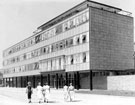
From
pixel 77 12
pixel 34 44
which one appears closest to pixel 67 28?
pixel 77 12

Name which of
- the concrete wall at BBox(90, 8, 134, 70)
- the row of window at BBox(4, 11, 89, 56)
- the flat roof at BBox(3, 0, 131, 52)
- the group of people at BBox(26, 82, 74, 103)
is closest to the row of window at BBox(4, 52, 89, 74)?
the concrete wall at BBox(90, 8, 134, 70)

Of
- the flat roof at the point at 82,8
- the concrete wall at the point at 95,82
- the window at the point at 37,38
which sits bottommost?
the concrete wall at the point at 95,82

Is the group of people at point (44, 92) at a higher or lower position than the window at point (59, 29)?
lower

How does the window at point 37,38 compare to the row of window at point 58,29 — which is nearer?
the row of window at point 58,29

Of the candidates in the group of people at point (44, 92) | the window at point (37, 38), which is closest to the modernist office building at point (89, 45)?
the window at point (37, 38)

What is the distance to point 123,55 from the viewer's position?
44.3 metres

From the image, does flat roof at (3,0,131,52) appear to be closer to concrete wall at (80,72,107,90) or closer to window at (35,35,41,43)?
window at (35,35,41,43)

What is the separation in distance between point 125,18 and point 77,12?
8785 millimetres

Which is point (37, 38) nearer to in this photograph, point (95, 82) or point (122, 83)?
point (95, 82)

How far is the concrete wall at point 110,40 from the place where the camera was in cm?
4019

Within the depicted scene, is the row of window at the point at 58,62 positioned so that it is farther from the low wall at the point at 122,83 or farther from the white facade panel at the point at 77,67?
the low wall at the point at 122,83

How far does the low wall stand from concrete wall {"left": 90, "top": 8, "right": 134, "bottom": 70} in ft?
10.3

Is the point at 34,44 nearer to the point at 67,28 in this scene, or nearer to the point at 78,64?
the point at 67,28

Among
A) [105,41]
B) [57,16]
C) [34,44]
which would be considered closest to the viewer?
[105,41]
